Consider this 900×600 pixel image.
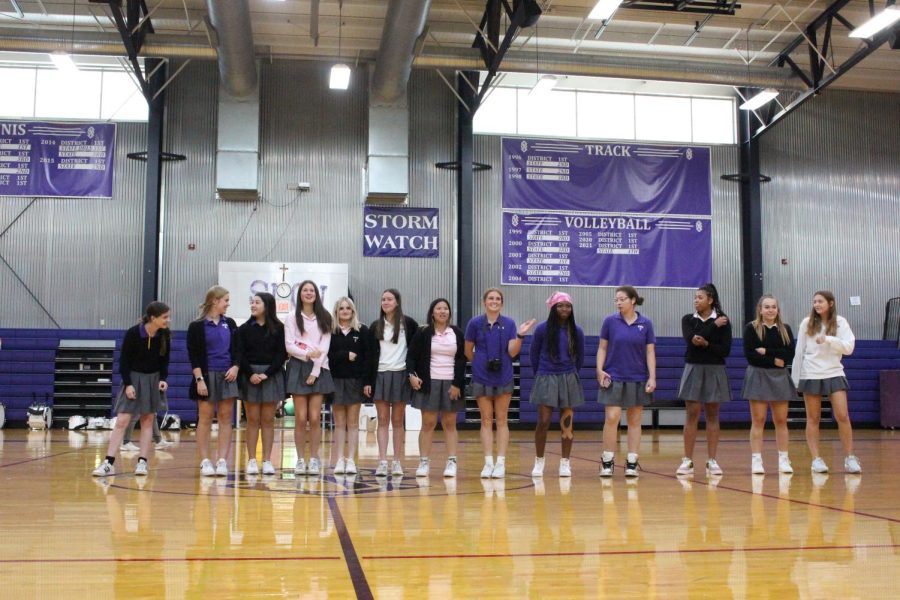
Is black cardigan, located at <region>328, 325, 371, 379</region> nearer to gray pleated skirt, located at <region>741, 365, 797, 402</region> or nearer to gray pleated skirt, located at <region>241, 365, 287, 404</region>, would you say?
gray pleated skirt, located at <region>241, 365, 287, 404</region>

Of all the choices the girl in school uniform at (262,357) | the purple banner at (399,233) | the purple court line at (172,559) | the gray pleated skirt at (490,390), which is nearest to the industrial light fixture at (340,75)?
the purple banner at (399,233)

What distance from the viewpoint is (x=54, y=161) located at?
17.2m

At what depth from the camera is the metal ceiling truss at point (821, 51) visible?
50.5 ft

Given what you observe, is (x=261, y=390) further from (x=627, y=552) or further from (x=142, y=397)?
(x=627, y=552)

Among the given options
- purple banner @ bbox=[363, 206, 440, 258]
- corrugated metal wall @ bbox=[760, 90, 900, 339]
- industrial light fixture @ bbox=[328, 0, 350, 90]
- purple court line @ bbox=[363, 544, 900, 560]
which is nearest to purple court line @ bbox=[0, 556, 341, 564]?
purple court line @ bbox=[363, 544, 900, 560]

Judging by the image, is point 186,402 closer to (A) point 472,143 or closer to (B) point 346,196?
(B) point 346,196

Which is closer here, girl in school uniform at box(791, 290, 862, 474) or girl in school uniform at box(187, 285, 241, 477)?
girl in school uniform at box(187, 285, 241, 477)

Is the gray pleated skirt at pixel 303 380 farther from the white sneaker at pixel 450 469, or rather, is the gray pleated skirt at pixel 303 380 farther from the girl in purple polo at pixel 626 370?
the girl in purple polo at pixel 626 370

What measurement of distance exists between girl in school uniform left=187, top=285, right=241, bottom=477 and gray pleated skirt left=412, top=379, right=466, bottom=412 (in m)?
1.54

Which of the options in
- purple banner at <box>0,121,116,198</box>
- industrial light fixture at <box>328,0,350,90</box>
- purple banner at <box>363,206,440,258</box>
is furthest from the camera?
purple banner at <box>363,206,440,258</box>

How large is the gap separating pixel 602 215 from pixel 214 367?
12589mm

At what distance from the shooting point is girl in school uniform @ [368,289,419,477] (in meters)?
7.39

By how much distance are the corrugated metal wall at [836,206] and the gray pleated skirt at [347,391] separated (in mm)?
13714

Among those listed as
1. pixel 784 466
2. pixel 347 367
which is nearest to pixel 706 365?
pixel 784 466
